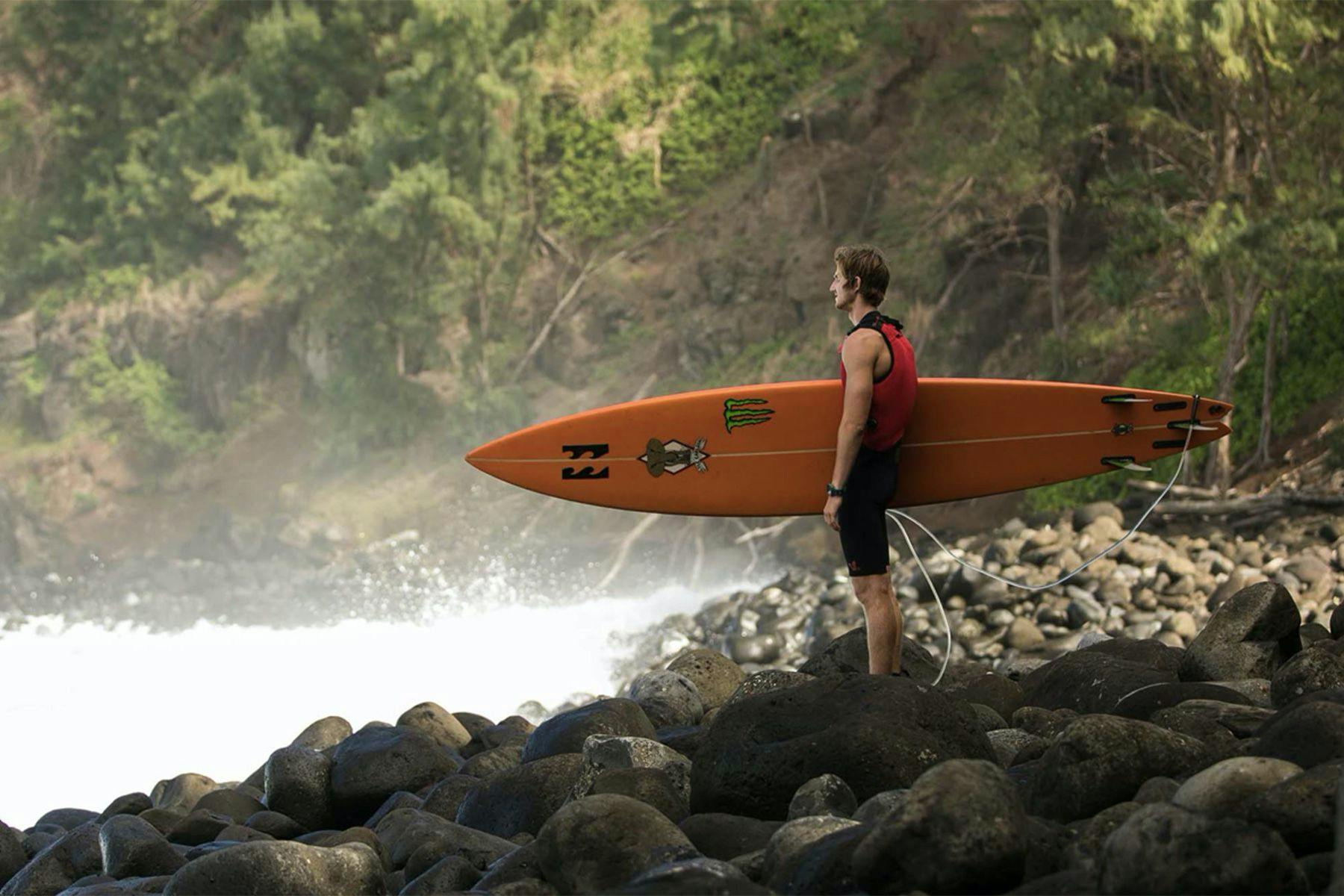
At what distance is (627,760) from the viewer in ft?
11.3

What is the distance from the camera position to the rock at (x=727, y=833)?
2.84 m

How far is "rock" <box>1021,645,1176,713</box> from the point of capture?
3.79 metres

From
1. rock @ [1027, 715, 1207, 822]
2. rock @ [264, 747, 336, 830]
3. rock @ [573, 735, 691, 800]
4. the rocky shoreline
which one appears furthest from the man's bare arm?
rock @ [264, 747, 336, 830]

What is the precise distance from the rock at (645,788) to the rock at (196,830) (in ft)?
4.58

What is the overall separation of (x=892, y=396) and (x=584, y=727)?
129 centimetres

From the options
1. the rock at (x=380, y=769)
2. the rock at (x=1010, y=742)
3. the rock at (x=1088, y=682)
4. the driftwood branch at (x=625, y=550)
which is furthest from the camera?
the driftwood branch at (x=625, y=550)

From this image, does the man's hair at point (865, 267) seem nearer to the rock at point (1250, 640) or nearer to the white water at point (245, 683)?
the rock at point (1250, 640)

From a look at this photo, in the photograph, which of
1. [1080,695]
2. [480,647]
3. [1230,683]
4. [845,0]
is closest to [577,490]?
[1080,695]

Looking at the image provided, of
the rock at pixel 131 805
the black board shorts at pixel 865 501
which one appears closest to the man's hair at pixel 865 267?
the black board shorts at pixel 865 501

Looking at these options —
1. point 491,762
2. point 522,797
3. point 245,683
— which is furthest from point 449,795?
point 245,683

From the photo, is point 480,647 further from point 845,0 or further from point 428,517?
point 845,0

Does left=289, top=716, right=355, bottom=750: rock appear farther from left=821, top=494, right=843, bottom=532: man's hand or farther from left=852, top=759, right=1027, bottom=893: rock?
left=852, top=759, right=1027, bottom=893: rock

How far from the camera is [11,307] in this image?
22375 mm

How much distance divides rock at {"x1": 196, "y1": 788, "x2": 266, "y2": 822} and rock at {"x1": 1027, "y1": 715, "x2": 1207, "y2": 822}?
2.60m
